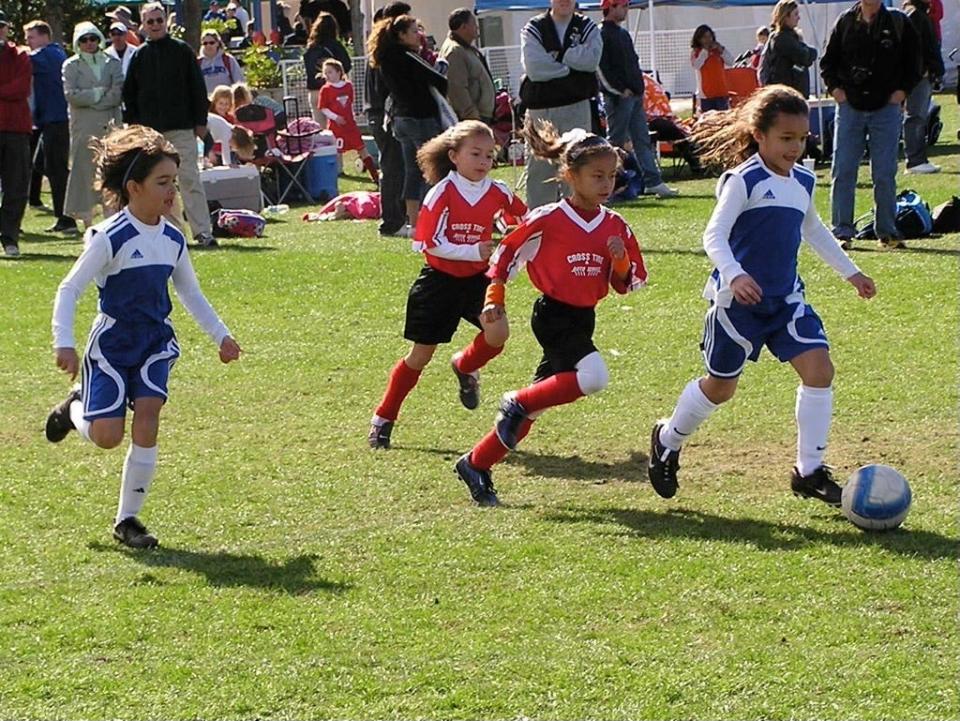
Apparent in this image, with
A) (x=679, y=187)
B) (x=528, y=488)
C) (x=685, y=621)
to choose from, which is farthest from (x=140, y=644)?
(x=679, y=187)

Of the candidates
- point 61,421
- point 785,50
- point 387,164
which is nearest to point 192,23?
point 785,50

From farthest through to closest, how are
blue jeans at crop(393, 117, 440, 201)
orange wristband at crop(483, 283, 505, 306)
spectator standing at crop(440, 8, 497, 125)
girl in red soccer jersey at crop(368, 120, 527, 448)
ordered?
1. spectator standing at crop(440, 8, 497, 125)
2. blue jeans at crop(393, 117, 440, 201)
3. girl in red soccer jersey at crop(368, 120, 527, 448)
4. orange wristband at crop(483, 283, 505, 306)

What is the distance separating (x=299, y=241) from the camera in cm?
1517

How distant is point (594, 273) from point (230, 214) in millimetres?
9366

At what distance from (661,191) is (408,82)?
4232 millimetres

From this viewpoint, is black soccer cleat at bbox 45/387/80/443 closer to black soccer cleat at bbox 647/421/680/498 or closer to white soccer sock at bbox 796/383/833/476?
black soccer cleat at bbox 647/421/680/498

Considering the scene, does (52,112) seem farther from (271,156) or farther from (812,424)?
(812,424)

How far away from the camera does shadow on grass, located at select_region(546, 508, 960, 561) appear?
5.96 meters

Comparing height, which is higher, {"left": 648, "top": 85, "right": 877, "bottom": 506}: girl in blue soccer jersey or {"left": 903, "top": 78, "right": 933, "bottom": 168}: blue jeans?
{"left": 648, "top": 85, "right": 877, "bottom": 506}: girl in blue soccer jersey

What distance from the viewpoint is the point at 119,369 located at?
21.0ft

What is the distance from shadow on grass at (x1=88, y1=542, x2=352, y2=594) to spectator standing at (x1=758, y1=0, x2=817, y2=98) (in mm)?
12217

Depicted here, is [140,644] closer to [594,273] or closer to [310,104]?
[594,273]

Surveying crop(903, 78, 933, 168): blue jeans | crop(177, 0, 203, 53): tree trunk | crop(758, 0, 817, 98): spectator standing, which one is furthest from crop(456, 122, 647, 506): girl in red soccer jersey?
crop(177, 0, 203, 53): tree trunk

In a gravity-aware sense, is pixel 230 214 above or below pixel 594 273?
below
